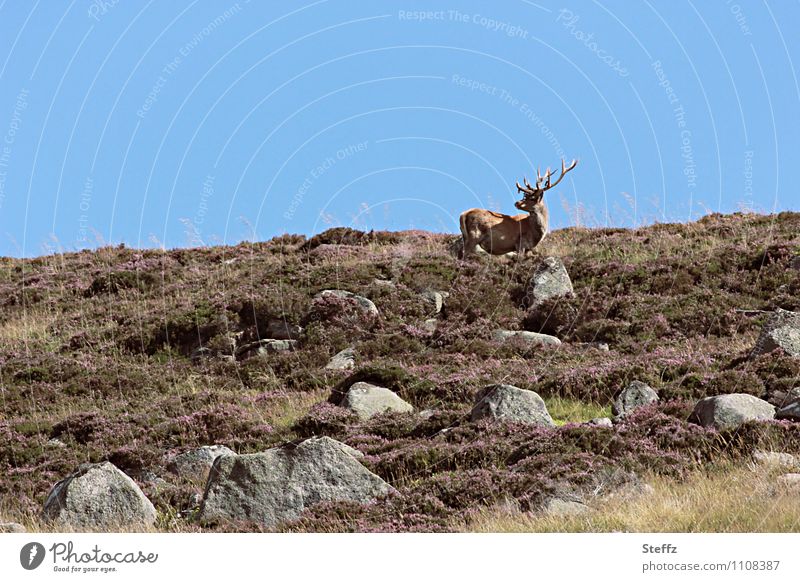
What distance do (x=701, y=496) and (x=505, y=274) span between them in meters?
14.9

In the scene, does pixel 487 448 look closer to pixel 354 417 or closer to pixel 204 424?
pixel 354 417

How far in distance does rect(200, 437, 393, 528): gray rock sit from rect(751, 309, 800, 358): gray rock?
7.49 meters

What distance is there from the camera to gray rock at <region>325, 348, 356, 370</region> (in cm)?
1989

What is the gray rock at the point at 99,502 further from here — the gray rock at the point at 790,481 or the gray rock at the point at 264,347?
the gray rock at the point at 264,347

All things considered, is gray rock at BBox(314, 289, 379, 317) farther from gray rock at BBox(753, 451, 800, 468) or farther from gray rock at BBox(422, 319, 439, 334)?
gray rock at BBox(753, 451, 800, 468)

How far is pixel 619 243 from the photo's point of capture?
90.6 ft

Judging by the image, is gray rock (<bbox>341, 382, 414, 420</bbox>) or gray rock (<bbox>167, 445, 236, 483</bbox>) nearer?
gray rock (<bbox>167, 445, 236, 483</bbox>)

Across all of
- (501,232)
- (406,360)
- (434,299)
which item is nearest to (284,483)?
(406,360)

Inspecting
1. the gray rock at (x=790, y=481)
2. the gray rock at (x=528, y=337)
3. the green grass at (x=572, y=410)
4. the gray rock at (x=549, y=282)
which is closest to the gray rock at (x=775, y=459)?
the gray rock at (x=790, y=481)

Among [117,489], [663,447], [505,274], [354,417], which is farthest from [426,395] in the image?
[505,274]

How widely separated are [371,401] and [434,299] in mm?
7493

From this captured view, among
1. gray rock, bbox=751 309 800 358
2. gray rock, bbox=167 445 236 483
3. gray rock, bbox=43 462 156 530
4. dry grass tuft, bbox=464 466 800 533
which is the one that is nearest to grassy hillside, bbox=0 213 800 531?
gray rock, bbox=167 445 236 483

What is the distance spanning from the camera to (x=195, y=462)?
45.4 ft

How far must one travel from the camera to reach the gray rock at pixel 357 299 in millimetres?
22438
